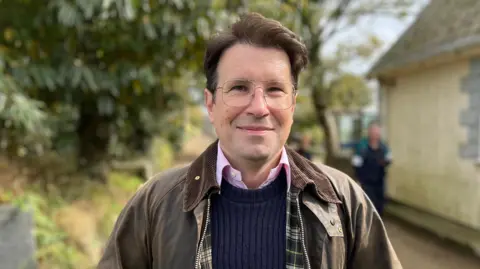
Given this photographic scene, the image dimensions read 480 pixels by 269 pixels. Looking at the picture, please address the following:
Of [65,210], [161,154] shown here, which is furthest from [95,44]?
[161,154]

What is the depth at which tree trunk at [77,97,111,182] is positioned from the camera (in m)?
6.91

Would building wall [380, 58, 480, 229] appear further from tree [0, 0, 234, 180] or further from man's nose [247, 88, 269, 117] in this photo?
man's nose [247, 88, 269, 117]

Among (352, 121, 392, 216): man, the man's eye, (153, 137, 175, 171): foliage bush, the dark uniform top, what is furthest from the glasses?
(153, 137, 175, 171): foliage bush

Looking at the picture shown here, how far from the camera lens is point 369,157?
6.67m

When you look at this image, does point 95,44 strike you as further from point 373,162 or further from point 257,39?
point 373,162

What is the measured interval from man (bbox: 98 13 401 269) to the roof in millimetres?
5510

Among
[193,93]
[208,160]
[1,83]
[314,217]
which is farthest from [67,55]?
[193,93]

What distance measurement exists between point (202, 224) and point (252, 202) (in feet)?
0.73

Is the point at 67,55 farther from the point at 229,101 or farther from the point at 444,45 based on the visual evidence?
the point at 444,45

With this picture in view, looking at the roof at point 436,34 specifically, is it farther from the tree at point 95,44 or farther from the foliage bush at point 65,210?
the foliage bush at point 65,210

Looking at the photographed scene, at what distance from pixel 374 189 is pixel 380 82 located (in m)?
3.33

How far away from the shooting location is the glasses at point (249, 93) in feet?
5.01

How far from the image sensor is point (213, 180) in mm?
1571

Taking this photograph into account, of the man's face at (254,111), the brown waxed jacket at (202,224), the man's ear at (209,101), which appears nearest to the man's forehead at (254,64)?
the man's face at (254,111)
